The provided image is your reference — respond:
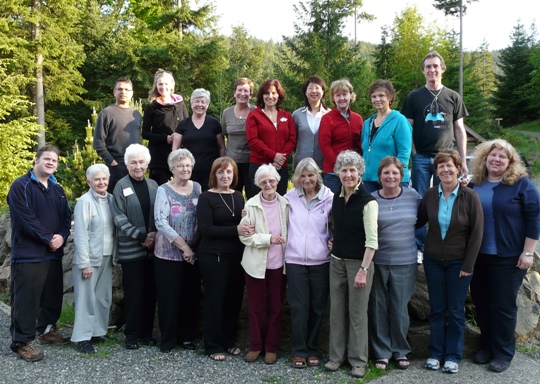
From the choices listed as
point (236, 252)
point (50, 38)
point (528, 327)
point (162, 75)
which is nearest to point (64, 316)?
point (236, 252)

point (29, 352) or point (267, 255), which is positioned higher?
point (267, 255)

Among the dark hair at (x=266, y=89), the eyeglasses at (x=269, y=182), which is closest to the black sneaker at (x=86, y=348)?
the eyeglasses at (x=269, y=182)

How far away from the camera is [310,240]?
16.1 feet

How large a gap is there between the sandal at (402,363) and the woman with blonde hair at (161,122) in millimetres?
3552

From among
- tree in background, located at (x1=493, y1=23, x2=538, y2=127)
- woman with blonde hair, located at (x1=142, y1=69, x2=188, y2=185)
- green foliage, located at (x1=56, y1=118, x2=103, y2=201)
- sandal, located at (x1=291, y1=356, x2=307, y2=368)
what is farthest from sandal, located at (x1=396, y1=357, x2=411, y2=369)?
tree in background, located at (x1=493, y1=23, x2=538, y2=127)

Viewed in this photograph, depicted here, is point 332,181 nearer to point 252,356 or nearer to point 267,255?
point 267,255

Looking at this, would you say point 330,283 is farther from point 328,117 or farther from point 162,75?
point 162,75

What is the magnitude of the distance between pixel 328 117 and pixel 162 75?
7.09 feet

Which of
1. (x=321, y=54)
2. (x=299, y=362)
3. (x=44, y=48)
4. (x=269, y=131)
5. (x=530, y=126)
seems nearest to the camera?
(x=299, y=362)

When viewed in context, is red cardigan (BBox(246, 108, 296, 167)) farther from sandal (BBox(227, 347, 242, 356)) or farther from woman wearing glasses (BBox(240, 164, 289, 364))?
sandal (BBox(227, 347, 242, 356))

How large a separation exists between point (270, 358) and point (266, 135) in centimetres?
247

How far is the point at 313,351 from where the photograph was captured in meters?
5.14

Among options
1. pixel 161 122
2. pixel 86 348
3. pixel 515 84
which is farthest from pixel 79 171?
pixel 515 84

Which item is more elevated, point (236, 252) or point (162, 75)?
point (162, 75)
